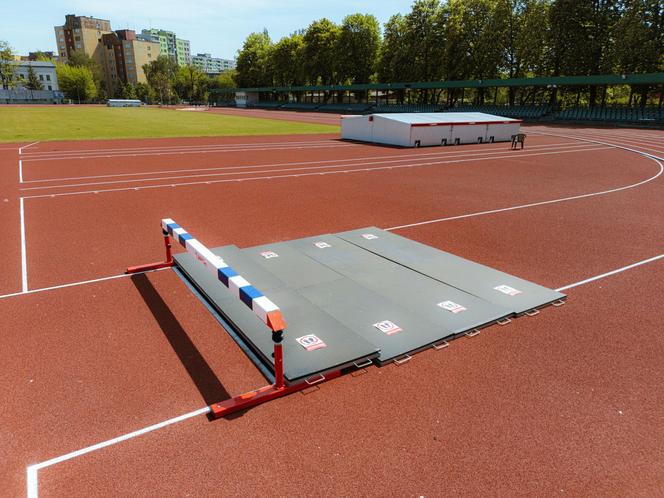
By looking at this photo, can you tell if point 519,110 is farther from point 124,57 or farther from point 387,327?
point 124,57

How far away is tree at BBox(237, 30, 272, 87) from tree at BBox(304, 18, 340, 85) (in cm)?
2223

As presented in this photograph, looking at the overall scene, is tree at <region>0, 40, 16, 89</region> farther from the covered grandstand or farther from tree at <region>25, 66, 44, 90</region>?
the covered grandstand

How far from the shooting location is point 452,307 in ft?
21.1

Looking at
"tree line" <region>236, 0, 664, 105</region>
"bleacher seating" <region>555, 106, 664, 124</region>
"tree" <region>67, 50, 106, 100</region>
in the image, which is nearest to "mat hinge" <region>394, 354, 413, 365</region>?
"bleacher seating" <region>555, 106, 664, 124</region>

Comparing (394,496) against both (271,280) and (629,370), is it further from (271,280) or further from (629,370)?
(271,280)

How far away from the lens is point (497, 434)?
4.17 meters

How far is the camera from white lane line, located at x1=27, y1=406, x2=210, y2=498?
11.8ft

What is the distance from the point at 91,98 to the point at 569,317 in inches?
5507

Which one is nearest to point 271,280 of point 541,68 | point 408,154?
point 408,154

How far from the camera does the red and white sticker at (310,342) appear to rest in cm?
532

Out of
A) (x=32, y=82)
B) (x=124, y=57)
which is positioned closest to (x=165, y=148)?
(x=32, y=82)

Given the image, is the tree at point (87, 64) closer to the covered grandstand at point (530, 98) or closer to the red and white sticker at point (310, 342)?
the covered grandstand at point (530, 98)

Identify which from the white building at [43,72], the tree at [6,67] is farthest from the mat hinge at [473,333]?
the white building at [43,72]

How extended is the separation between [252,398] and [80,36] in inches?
7215
